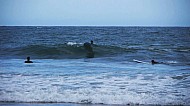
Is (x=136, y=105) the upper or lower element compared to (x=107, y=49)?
lower

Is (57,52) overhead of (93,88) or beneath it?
overhead

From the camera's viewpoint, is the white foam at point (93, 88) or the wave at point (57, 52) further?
the wave at point (57, 52)

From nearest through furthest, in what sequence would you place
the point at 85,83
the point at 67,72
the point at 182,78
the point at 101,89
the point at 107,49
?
1. the point at 101,89
2. the point at 85,83
3. the point at 182,78
4. the point at 67,72
5. the point at 107,49

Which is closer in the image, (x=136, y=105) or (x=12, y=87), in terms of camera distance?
(x=136, y=105)

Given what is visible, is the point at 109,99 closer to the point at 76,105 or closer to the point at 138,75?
the point at 76,105

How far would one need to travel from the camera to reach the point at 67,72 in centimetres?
1275

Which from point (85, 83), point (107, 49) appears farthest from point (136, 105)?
point (107, 49)

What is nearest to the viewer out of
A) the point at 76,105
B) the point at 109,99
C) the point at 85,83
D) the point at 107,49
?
the point at 76,105

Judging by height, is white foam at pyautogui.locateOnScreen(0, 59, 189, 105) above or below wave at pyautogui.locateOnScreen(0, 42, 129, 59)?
below

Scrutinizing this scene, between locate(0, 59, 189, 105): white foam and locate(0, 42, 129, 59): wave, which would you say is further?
locate(0, 42, 129, 59): wave

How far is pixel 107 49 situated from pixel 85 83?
17.6 meters

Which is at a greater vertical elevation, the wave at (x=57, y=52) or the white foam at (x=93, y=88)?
the wave at (x=57, y=52)

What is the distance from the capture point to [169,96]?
27.7 ft

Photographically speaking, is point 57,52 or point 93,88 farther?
point 57,52
